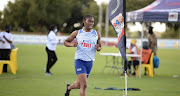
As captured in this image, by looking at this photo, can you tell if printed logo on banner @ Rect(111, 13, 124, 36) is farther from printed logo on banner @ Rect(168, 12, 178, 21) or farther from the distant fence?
the distant fence

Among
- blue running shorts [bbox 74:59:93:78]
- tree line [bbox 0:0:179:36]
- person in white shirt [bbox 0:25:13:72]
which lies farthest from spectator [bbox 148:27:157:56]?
tree line [bbox 0:0:179:36]

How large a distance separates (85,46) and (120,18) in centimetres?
101

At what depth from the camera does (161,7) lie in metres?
Result: 15.5

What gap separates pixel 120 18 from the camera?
8.29 metres

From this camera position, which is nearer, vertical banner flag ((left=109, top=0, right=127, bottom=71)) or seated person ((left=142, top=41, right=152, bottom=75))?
vertical banner flag ((left=109, top=0, right=127, bottom=71))

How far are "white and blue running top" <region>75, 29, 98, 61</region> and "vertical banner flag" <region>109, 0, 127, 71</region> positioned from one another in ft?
2.05

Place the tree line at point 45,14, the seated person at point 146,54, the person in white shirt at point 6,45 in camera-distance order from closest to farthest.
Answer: the person in white shirt at point 6,45, the seated person at point 146,54, the tree line at point 45,14

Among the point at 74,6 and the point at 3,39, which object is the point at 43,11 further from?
the point at 3,39

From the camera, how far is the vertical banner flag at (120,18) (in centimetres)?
823

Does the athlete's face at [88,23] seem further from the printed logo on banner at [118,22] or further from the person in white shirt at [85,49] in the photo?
the printed logo on banner at [118,22]

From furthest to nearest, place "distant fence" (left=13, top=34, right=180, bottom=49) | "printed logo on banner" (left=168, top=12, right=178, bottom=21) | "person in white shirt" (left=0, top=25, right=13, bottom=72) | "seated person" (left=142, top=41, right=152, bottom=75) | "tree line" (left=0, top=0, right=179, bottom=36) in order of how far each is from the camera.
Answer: "tree line" (left=0, top=0, right=179, bottom=36), "distant fence" (left=13, top=34, right=180, bottom=49), "seated person" (left=142, top=41, right=152, bottom=75), "person in white shirt" (left=0, top=25, right=13, bottom=72), "printed logo on banner" (left=168, top=12, right=178, bottom=21)

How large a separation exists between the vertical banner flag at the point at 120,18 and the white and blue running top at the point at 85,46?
2.05 ft

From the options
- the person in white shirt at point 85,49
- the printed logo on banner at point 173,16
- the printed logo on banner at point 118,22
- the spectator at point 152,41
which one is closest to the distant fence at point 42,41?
Result: the spectator at point 152,41

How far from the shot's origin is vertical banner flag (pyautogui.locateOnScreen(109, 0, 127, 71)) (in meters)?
8.23
